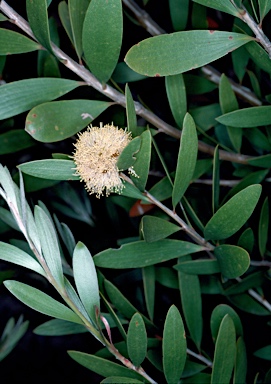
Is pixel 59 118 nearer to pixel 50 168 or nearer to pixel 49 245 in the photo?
pixel 50 168

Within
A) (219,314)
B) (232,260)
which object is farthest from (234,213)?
(219,314)

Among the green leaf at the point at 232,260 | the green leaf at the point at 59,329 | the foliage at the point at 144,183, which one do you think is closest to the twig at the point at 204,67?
the foliage at the point at 144,183

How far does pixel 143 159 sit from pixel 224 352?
34cm

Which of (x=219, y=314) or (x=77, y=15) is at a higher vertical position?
(x=77, y=15)

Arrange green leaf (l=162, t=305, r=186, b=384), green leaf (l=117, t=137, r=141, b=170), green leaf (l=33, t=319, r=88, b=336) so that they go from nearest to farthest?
green leaf (l=117, t=137, r=141, b=170), green leaf (l=162, t=305, r=186, b=384), green leaf (l=33, t=319, r=88, b=336)

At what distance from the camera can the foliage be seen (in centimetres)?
69

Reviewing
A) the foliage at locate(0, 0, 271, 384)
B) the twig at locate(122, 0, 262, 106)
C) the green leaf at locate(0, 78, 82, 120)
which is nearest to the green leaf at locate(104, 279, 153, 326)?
the foliage at locate(0, 0, 271, 384)

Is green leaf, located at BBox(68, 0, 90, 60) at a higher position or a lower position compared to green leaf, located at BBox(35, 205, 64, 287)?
higher

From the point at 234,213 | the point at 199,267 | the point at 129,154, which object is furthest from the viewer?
the point at 199,267

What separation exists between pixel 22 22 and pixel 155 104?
1.14ft

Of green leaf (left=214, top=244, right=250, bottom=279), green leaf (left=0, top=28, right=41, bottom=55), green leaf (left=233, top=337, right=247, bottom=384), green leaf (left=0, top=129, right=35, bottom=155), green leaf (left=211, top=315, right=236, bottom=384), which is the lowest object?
green leaf (left=233, top=337, right=247, bottom=384)

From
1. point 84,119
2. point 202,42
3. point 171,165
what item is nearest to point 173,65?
point 202,42

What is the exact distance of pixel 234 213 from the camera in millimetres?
746

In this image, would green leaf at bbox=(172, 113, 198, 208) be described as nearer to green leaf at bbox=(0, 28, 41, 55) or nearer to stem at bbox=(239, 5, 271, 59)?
stem at bbox=(239, 5, 271, 59)
